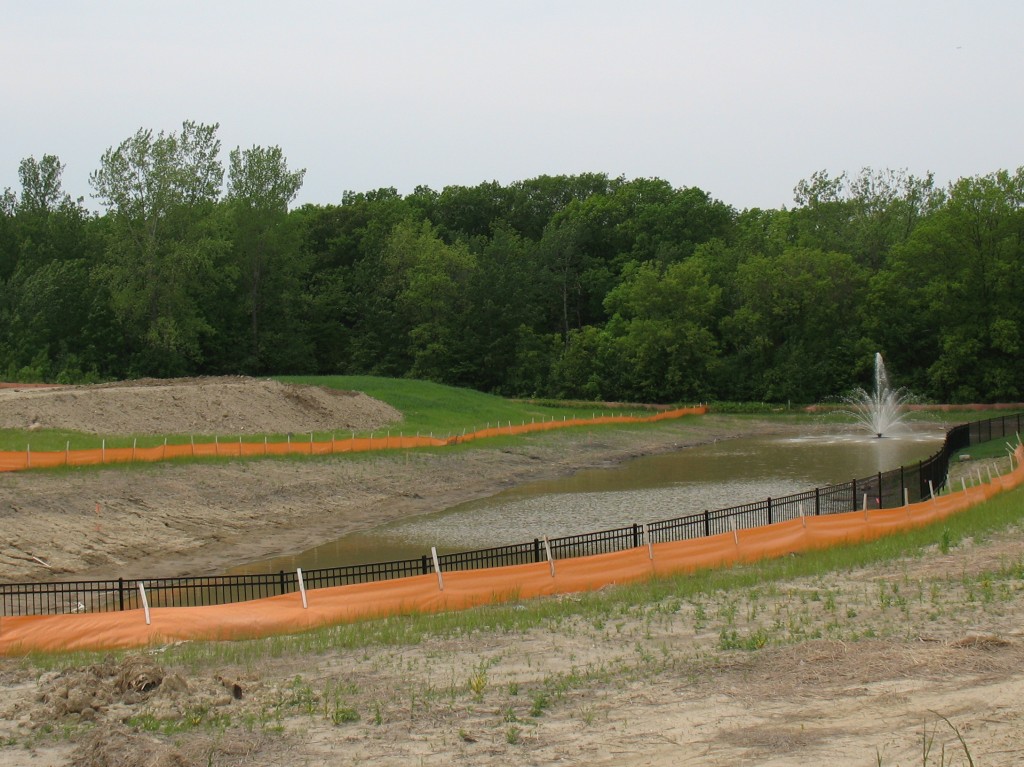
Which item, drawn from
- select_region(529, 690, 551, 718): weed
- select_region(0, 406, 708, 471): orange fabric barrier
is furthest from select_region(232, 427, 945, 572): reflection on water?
select_region(529, 690, 551, 718): weed

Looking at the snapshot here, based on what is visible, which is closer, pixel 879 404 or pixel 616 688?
pixel 616 688

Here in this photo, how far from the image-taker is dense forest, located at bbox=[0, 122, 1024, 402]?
74.9 metres

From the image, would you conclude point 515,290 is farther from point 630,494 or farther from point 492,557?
point 492,557

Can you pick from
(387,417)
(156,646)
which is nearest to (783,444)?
(387,417)

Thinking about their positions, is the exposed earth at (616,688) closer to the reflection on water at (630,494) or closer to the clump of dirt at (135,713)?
the clump of dirt at (135,713)

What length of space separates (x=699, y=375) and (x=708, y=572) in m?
64.3

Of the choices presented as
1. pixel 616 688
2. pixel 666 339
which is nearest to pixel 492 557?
pixel 616 688

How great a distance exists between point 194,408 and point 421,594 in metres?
31.0

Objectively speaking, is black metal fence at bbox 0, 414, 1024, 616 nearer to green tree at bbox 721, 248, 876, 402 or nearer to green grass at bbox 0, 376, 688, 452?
green grass at bbox 0, 376, 688, 452

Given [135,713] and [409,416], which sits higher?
[409,416]

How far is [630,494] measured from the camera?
3750 centimetres

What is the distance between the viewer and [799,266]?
8262 centimetres

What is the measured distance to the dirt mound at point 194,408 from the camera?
4066cm

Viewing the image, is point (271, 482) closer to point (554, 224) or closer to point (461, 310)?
point (461, 310)
